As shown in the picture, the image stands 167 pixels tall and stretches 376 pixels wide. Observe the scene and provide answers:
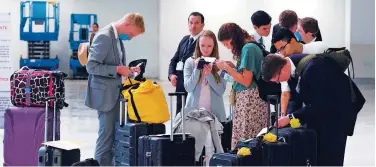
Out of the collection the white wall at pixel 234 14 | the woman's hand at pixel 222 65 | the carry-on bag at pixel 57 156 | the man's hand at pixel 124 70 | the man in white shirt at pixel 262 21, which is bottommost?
the carry-on bag at pixel 57 156

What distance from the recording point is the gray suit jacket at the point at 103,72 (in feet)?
20.5

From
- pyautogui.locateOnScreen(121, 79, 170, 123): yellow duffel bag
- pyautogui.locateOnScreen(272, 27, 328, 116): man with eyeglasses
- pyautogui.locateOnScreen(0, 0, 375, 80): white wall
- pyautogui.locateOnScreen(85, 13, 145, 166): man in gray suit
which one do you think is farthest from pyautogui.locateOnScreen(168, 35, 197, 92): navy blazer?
pyautogui.locateOnScreen(0, 0, 375, 80): white wall

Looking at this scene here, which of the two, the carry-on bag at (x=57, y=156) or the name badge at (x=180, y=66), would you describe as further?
the name badge at (x=180, y=66)

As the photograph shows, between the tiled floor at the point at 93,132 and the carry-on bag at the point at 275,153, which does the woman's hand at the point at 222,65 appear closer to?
the carry-on bag at the point at 275,153

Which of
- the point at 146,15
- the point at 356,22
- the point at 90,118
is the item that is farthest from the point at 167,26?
the point at 90,118

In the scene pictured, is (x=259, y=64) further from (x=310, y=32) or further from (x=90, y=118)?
(x=90, y=118)

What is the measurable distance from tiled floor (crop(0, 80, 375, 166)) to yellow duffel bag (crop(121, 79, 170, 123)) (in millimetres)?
1593

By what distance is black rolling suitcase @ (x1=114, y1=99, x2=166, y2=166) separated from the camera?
5.96 metres

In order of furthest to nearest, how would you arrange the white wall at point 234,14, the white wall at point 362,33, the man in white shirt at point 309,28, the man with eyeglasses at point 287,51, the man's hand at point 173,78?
the white wall at point 234,14 → the white wall at point 362,33 → the man's hand at point 173,78 → the man in white shirt at point 309,28 → the man with eyeglasses at point 287,51

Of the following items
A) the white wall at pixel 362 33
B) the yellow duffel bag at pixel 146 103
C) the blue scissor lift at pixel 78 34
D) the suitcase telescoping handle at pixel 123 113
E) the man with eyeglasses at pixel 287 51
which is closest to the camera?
the man with eyeglasses at pixel 287 51

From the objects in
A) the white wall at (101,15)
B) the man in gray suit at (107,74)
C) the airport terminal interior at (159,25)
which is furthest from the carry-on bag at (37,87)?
the white wall at (101,15)

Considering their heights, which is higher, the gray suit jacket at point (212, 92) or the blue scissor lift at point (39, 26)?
the blue scissor lift at point (39, 26)

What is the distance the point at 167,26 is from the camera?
2012 centimetres

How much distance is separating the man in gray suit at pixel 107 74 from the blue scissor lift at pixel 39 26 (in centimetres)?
1363
